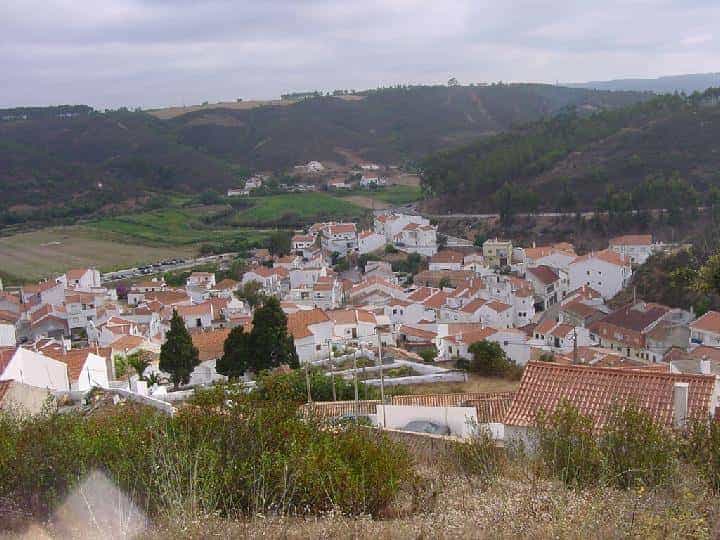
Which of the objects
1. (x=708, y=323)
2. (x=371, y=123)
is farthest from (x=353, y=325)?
(x=371, y=123)

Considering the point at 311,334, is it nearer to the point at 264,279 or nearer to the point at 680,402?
the point at 264,279

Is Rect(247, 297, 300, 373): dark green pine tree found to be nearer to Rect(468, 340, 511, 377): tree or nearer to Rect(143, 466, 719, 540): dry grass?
Rect(468, 340, 511, 377): tree

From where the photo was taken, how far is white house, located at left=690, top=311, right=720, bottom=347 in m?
28.0

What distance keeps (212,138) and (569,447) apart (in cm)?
11894

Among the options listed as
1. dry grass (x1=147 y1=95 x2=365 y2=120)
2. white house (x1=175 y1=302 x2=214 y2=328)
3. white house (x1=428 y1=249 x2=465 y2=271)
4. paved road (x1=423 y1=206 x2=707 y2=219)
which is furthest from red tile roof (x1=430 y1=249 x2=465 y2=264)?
dry grass (x1=147 y1=95 x2=365 y2=120)

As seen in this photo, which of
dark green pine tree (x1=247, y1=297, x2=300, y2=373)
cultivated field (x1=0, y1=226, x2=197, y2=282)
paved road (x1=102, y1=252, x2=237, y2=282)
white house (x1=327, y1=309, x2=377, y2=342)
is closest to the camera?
dark green pine tree (x1=247, y1=297, x2=300, y2=373)

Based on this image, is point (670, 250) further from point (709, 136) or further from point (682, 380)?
point (682, 380)

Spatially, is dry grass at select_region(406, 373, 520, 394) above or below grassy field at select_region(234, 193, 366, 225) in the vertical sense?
above

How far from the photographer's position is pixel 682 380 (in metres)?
9.33

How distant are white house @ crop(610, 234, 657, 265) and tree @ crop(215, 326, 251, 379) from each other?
31.6 metres

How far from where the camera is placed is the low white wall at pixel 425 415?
38.2 ft

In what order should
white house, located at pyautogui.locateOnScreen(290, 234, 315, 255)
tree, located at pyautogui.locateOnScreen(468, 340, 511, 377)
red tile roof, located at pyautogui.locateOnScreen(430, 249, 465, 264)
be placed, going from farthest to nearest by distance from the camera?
1. white house, located at pyautogui.locateOnScreen(290, 234, 315, 255)
2. red tile roof, located at pyautogui.locateOnScreen(430, 249, 465, 264)
3. tree, located at pyautogui.locateOnScreen(468, 340, 511, 377)

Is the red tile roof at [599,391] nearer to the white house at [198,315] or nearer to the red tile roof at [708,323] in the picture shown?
the red tile roof at [708,323]

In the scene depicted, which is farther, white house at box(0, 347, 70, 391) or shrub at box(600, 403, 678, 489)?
white house at box(0, 347, 70, 391)
